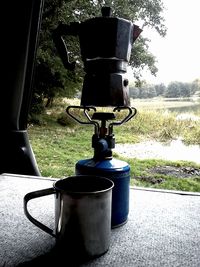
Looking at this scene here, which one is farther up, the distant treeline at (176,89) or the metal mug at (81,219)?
the distant treeline at (176,89)

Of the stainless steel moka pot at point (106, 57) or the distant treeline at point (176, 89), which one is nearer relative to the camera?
the stainless steel moka pot at point (106, 57)

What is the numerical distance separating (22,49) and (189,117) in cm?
129

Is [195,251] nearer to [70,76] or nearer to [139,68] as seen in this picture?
[139,68]

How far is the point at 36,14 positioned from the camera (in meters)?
1.19

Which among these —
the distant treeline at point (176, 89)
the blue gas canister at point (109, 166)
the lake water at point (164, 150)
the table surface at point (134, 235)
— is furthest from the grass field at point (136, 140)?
the blue gas canister at point (109, 166)

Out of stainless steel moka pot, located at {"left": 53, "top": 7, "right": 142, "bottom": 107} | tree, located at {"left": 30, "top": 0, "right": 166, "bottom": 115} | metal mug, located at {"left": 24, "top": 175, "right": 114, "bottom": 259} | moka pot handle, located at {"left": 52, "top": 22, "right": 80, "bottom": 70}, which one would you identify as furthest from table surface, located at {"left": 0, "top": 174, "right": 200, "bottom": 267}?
tree, located at {"left": 30, "top": 0, "right": 166, "bottom": 115}

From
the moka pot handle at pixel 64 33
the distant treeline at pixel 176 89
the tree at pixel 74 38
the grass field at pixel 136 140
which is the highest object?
the tree at pixel 74 38

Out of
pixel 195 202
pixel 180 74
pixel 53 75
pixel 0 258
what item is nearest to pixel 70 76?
pixel 53 75

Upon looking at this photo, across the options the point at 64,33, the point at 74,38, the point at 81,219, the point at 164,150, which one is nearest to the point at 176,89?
the point at 164,150

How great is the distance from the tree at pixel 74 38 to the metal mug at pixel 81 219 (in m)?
1.21

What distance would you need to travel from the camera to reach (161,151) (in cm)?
228

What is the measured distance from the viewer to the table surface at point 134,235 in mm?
544

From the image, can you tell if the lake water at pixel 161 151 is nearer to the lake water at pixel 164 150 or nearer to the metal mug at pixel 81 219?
the lake water at pixel 164 150

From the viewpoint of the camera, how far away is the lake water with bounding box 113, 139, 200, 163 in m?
2.18
